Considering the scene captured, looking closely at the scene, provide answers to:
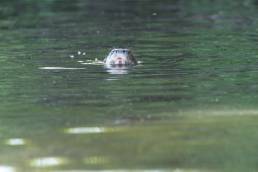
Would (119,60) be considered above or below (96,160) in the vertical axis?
above

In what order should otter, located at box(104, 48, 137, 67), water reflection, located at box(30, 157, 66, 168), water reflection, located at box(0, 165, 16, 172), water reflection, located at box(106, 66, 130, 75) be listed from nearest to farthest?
water reflection, located at box(0, 165, 16, 172) < water reflection, located at box(30, 157, 66, 168) < water reflection, located at box(106, 66, 130, 75) < otter, located at box(104, 48, 137, 67)

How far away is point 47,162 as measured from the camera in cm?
1049

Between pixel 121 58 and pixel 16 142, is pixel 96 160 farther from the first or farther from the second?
pixel 121 58

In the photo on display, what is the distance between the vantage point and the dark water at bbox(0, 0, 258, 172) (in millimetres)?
10805

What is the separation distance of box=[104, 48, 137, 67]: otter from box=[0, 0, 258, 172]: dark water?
37 cm

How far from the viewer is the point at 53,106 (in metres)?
14.7

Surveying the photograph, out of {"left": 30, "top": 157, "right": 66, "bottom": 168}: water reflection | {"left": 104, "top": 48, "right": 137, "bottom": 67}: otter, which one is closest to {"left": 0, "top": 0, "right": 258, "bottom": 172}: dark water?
{"left": 30, "top": 157, "right": 66, "bottom": 168}: water reflection

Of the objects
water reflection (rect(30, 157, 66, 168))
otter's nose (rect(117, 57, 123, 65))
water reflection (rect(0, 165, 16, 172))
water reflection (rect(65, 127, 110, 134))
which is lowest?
water reflection (rect(30, 157, 66, 168))

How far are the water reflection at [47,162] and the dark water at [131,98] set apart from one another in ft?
0.03

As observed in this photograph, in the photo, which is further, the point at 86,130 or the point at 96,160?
the point at 86,130

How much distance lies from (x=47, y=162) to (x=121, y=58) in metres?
10.7

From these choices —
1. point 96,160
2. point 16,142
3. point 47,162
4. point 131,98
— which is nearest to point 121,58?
point 131,98

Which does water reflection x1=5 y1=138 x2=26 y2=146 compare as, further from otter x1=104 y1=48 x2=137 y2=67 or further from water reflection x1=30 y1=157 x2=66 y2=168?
otter x1=104 y1=48 x2=137 y2=67

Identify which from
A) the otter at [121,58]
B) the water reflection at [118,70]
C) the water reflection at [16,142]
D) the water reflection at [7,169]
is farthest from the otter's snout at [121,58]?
the water reflection at [7,169]
